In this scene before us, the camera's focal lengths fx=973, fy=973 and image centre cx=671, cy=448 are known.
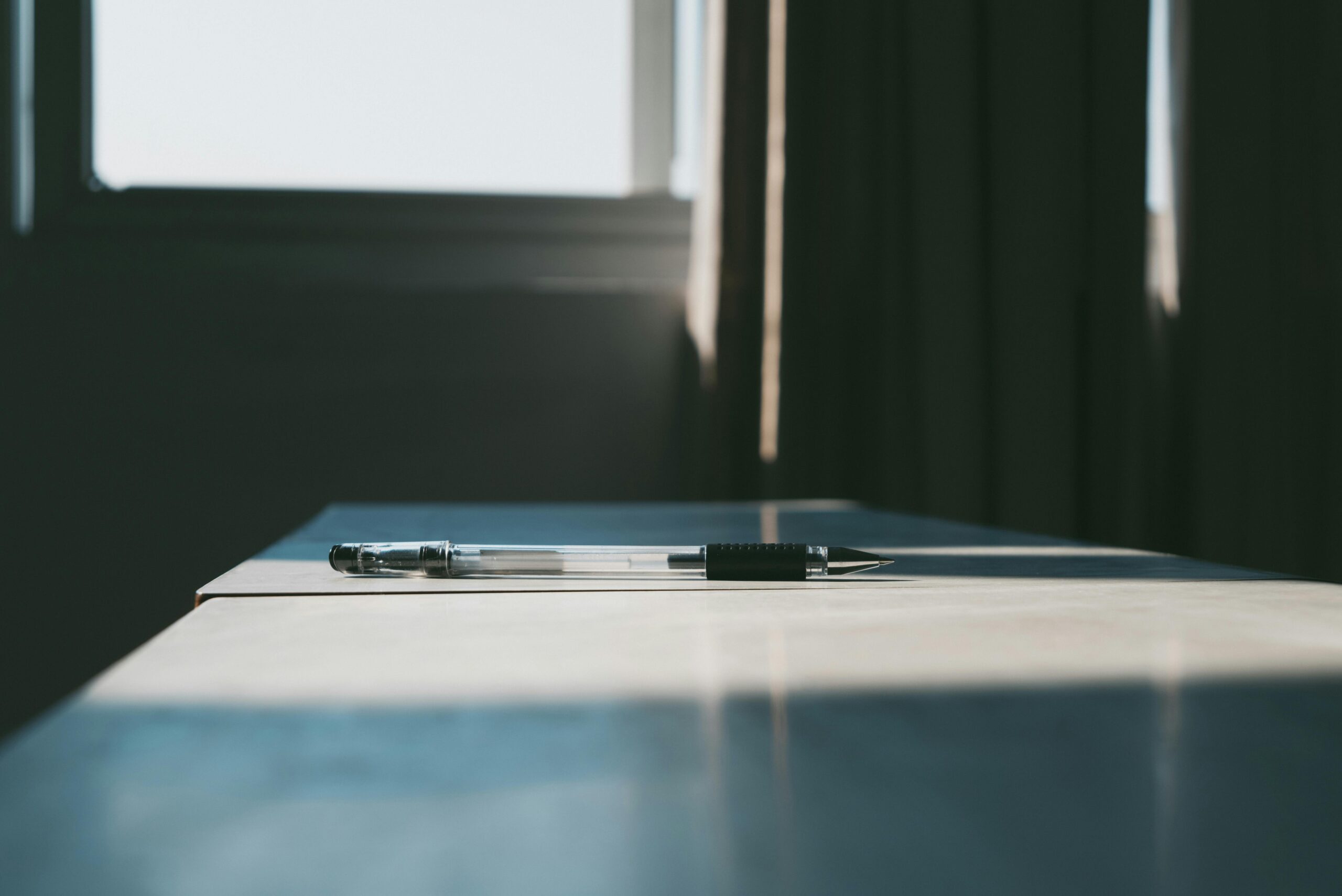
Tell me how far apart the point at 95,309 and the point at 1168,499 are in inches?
69.7

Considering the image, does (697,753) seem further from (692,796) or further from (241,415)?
(241,415)

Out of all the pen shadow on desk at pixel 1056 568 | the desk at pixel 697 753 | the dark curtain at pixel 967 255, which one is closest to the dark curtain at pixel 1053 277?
the dark curtain at pixel 967 255

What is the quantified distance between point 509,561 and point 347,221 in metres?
1.27

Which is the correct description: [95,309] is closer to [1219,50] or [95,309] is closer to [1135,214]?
[1135,214]

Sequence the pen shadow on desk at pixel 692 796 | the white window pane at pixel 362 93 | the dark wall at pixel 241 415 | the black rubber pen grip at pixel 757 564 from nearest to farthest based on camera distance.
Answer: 1. the pen shadow on desk at pixel 692 796
2. the black rubber pen grip at pixel 757 564
3. the dark wall at pixel 241 415
4. the white window pane at pixel 362 93

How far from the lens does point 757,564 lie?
0.51 meters

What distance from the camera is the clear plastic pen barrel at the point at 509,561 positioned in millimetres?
517

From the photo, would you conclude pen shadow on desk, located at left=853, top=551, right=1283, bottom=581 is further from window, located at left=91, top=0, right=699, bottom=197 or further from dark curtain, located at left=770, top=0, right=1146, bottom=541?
window, located at left=91, top=0, right=699, bottom=197

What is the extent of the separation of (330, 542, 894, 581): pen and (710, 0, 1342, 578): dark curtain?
3.20ft

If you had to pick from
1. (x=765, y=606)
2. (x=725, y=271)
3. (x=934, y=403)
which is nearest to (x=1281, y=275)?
(x=934, y=403)

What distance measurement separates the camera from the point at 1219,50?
1624mm

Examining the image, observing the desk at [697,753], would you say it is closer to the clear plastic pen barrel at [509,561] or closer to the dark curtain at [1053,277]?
the clear plastic pen barrel at [509,561]

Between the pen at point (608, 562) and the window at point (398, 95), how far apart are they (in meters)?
1.29

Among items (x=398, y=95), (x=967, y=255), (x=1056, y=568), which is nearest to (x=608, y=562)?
(x=1056, y=568)
